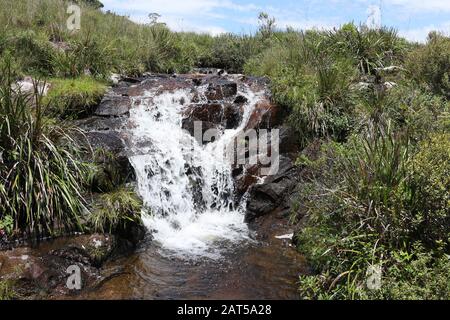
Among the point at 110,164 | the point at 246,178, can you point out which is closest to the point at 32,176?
the point at 110,164

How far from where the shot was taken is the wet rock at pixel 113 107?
9219 mm

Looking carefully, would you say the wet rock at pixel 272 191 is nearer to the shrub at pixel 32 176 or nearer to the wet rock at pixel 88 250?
the wet rock at pixel 88 250

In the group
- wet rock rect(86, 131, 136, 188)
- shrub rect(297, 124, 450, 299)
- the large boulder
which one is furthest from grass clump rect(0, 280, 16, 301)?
the large boulder

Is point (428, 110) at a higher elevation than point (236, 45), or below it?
below

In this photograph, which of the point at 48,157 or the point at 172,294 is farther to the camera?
the point at 48,157

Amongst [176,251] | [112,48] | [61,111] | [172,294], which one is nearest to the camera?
[172,294]

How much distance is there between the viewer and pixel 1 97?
20.1ft

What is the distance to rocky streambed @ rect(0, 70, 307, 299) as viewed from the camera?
5555 mm

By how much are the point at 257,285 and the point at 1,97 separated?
4.47 metres

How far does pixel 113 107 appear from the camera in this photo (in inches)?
369

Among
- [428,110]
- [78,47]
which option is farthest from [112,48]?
[428,110]

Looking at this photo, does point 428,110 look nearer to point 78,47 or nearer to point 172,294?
point 172,294

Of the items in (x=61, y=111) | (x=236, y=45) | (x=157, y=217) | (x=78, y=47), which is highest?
(x=236, y=45)

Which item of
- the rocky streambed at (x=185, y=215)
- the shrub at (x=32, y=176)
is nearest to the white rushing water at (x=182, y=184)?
the rocky streambed at (x=185, y=215)
